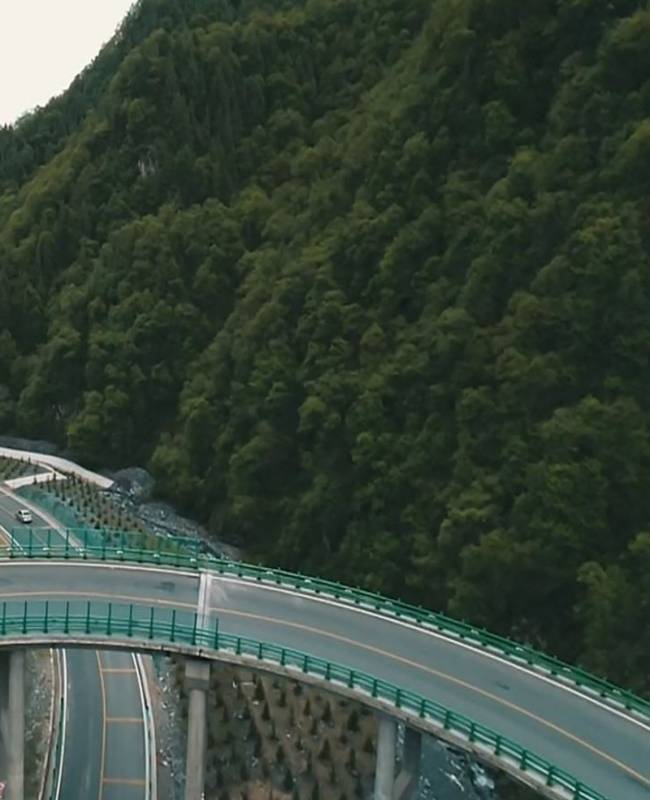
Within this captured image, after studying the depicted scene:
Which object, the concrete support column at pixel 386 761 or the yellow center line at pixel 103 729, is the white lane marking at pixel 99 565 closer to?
the yellow center line at pixel 103 729

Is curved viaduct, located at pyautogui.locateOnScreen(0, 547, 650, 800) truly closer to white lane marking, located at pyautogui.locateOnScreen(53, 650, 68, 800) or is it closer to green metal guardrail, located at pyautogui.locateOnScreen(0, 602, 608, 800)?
green metal guardrail, located at pyautogui.locateOnScreen(0, 602, 608, 800)

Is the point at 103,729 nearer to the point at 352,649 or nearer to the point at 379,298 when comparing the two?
the point at 352,649

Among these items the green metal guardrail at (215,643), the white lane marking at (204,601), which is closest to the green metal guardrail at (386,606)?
the white lane marking at (204,601)

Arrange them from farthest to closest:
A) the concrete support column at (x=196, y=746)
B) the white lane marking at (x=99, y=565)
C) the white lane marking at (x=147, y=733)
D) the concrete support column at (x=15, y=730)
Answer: the white lane marking at (x=99, y=565)
the white lane marking at (x=147, y=733)
the concrete support column at (x=15, y=730)
the concrete support column at (x=196, y=746)

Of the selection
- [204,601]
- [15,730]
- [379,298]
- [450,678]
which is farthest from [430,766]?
[379,298]

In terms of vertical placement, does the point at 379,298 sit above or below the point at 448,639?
above

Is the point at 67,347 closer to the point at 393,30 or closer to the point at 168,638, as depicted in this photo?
the point at 393,30

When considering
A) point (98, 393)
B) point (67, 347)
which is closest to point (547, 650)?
point (98, 393)
